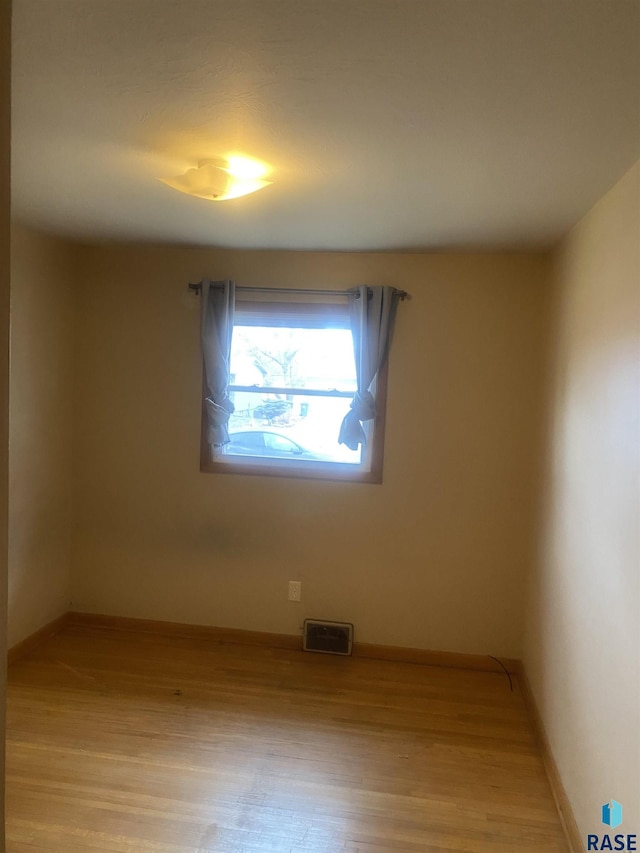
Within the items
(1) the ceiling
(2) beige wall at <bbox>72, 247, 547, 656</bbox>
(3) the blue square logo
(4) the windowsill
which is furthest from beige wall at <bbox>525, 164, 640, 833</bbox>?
(4) the windowsill

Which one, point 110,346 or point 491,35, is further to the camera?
point 110,346

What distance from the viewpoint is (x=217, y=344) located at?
333 cm

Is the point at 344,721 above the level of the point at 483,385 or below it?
below

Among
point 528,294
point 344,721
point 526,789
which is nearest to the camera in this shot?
point 526,789

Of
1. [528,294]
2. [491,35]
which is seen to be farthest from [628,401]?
[528,294]

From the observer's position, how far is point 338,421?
11.2 ft

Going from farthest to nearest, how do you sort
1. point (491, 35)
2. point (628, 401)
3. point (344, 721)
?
point (344, 721) < point (628, 401) < point (491, 35)

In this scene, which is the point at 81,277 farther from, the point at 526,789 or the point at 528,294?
the point at 526,789

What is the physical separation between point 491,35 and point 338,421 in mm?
2364

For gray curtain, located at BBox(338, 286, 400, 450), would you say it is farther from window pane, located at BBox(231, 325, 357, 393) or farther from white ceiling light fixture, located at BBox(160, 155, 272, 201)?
white ceiling light fixture, located at BBox(160, 155, 272, 201)

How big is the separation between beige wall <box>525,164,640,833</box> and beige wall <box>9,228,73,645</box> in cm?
260

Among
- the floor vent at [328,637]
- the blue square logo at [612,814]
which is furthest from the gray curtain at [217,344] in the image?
the blue square logo at [612,814]

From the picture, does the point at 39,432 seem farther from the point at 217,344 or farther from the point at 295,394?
the point at 295,394

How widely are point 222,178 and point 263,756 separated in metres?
2.22
